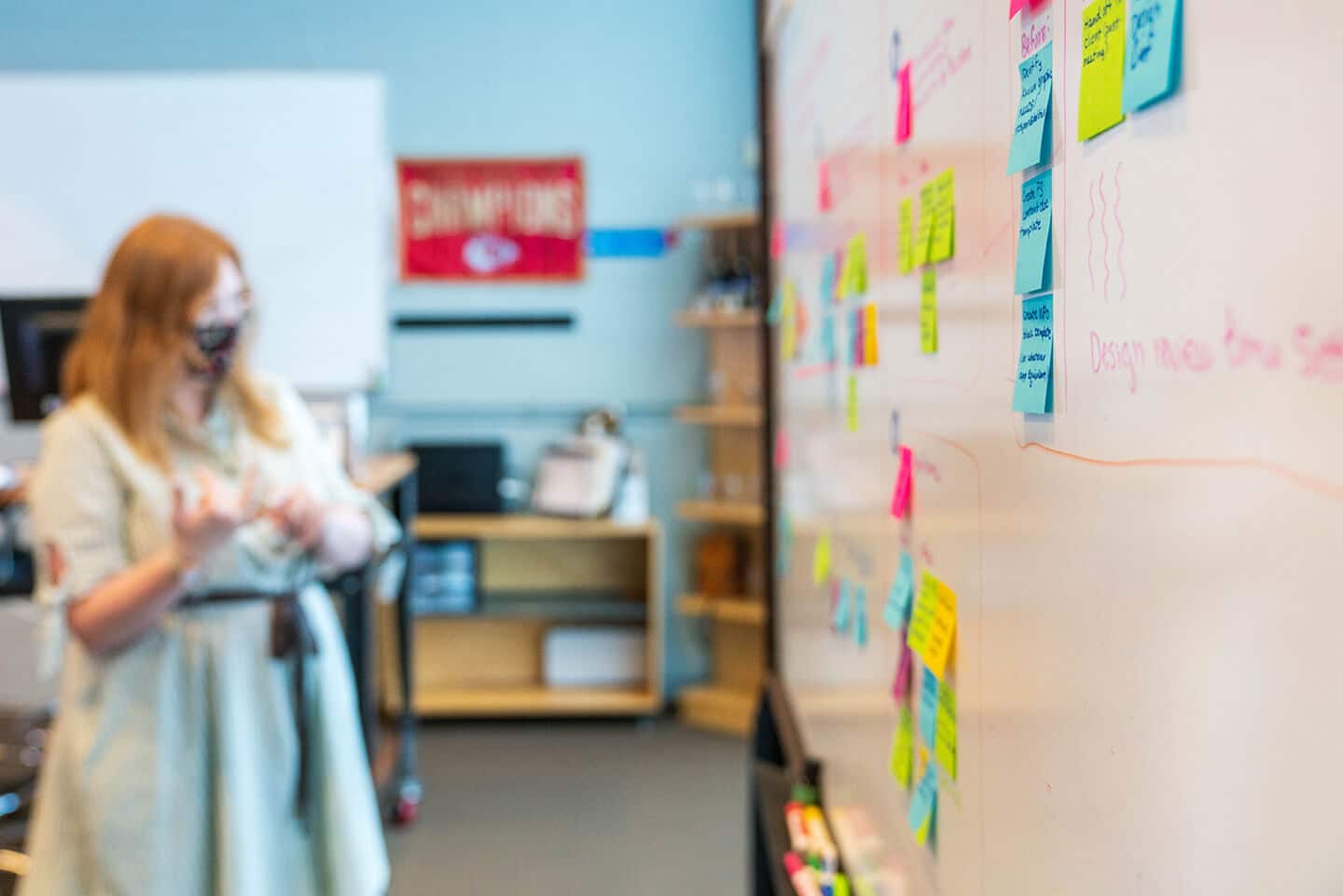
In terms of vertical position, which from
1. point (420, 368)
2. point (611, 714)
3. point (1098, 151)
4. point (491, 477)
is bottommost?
point (611, 714)

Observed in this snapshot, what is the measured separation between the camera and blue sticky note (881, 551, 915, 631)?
1.12 metres

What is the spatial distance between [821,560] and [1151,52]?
124cm

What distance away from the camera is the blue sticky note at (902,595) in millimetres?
1124

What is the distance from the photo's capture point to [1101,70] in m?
0.60

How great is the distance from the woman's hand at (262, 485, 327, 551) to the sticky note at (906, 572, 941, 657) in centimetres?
108

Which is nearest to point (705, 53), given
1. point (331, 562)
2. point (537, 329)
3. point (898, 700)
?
point (537, 329)

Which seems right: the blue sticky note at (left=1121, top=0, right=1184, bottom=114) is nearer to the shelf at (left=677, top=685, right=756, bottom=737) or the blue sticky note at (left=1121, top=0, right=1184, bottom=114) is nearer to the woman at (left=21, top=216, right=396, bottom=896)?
the woman at (left=21, top=216, right=396, bottom=896)

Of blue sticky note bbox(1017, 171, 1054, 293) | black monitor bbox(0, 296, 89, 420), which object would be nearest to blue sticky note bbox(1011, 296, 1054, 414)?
blue sticky note bbox(1017, 171, 1054, 293)

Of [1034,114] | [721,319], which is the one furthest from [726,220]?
[1034,114]

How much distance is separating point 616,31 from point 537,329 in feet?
3.73

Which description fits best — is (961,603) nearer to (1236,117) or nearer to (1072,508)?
(1072,508)

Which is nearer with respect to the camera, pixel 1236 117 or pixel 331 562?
pixel 1236 117

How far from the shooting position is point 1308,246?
0.42m

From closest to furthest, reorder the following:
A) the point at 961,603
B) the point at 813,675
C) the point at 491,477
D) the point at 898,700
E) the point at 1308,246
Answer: the point at 1308,246 → the point at 961,603 → the point at 898,700 → the point at 813,675 → the point at 491,477
